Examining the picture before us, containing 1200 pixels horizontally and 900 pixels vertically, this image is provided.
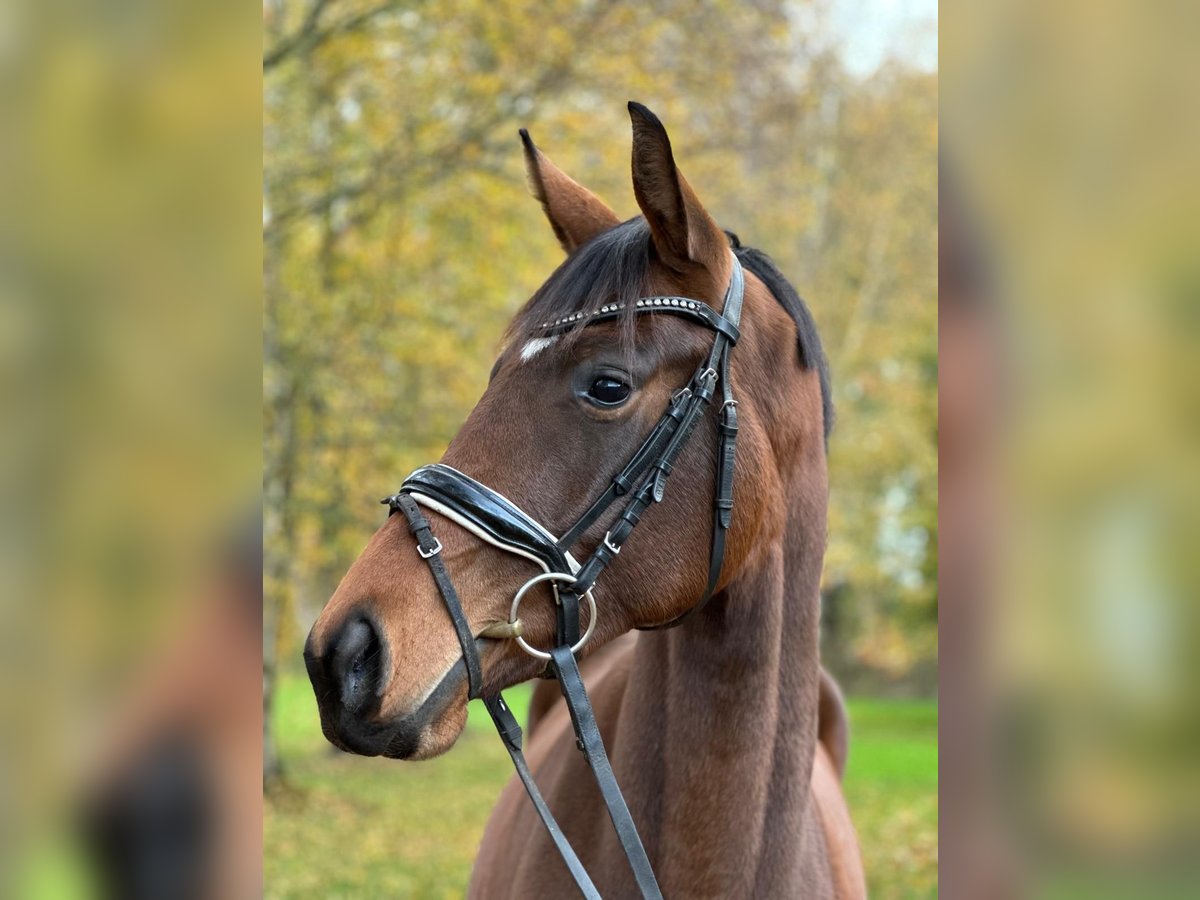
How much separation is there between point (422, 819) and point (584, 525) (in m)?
11.7

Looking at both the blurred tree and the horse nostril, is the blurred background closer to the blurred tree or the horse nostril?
the blurred tree

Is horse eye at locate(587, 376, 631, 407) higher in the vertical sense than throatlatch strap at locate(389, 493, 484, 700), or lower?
higher

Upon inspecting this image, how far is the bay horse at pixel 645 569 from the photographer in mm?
1993

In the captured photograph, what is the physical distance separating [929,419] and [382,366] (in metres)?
10.7

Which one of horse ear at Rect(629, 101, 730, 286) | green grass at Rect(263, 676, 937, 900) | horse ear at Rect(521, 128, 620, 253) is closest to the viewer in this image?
horse ear at Rect(629, 101, 730, 286)

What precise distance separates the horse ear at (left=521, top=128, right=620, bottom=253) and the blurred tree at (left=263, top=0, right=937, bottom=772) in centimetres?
591


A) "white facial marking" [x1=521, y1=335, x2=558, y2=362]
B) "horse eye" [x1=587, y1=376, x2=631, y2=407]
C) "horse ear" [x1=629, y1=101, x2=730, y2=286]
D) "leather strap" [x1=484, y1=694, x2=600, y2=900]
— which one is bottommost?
"leather strap" [x1=484, y1=694, x2=600, y2=900]

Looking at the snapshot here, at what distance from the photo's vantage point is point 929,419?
718 inches

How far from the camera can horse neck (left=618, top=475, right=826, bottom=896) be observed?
7.74 feet

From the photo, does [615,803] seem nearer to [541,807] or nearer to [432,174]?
[541,807]

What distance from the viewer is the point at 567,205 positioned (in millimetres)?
2740

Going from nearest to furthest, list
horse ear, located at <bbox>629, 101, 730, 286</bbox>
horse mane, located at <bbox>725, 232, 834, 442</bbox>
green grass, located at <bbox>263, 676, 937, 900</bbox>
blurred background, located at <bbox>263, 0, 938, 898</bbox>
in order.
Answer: horse ear, located at <bbox>629, 101, 730, 286</bbox>, horse mane, located at <bbox>725, 232, 834, 442</bbox>, green grass, located at <bbox>263, 676, 937, 900</bbox>, blurred background, located at <bbox>263, 0, 938, 898</bbox>
